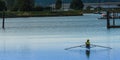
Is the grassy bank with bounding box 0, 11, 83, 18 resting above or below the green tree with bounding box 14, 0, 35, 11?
below

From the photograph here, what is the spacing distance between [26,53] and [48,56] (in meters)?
3.07

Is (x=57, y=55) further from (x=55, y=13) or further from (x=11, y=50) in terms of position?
(x=55, y=13)

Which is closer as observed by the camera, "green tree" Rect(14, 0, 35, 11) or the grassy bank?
the grassy bank

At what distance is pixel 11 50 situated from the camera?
42156 millimetres

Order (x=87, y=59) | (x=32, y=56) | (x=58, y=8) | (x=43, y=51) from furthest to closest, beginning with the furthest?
(x=58, y=8), (x=43, y=51), (x=32, y=56), (x=87, y=59)

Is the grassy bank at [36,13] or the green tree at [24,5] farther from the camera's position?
the green tree at [24,5]

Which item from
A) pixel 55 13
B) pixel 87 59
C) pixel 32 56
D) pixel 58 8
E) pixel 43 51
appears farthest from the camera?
pixel 58 8

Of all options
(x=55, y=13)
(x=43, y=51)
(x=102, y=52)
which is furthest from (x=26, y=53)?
(x=55, y=13)

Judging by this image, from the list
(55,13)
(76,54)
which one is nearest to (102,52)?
(76,54)

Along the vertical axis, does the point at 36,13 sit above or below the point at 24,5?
below

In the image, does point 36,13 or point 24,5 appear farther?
point 36,13

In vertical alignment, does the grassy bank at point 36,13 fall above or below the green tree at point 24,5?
below

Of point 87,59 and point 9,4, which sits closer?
point 87,59

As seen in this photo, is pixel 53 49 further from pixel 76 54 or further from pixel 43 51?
pixel 76 54
